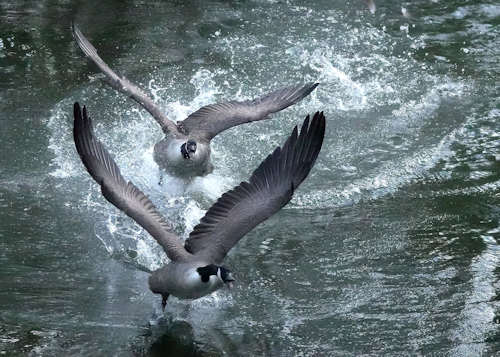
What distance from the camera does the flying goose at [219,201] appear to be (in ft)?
20.9

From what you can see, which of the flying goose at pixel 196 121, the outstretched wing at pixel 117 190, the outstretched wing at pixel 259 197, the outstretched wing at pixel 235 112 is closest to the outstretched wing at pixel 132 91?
the flying goose at pixel 196 121

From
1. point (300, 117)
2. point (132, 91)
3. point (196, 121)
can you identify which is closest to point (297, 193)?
point (196, 121)

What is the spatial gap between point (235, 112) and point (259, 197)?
2065 mm

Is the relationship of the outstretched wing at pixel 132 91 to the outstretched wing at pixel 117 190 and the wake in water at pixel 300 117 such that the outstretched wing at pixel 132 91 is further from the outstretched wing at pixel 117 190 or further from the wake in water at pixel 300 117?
the outstretched wing at pixel 117 190

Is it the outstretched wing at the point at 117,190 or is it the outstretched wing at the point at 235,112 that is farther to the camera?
the outstretched wing at the point at 235,112

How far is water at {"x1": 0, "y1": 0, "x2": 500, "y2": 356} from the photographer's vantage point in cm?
625

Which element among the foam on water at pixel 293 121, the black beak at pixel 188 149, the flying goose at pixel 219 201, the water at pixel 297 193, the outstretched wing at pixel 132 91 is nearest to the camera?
the water at pixel 297 193

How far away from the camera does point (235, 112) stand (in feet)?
28.0

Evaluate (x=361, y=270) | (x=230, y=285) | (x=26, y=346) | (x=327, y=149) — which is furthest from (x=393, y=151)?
(x=26, y=346)

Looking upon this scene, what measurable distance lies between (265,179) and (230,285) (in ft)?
2.76

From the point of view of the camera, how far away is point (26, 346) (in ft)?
18.7

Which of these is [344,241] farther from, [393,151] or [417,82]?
[417,82]

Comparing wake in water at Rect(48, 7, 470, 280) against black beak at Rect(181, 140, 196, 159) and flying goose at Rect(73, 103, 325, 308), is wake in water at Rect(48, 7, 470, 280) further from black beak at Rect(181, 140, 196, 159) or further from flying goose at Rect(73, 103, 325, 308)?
flying goose at Rect(73, 103, 325, 308)

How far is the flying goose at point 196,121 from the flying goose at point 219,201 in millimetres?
1445
